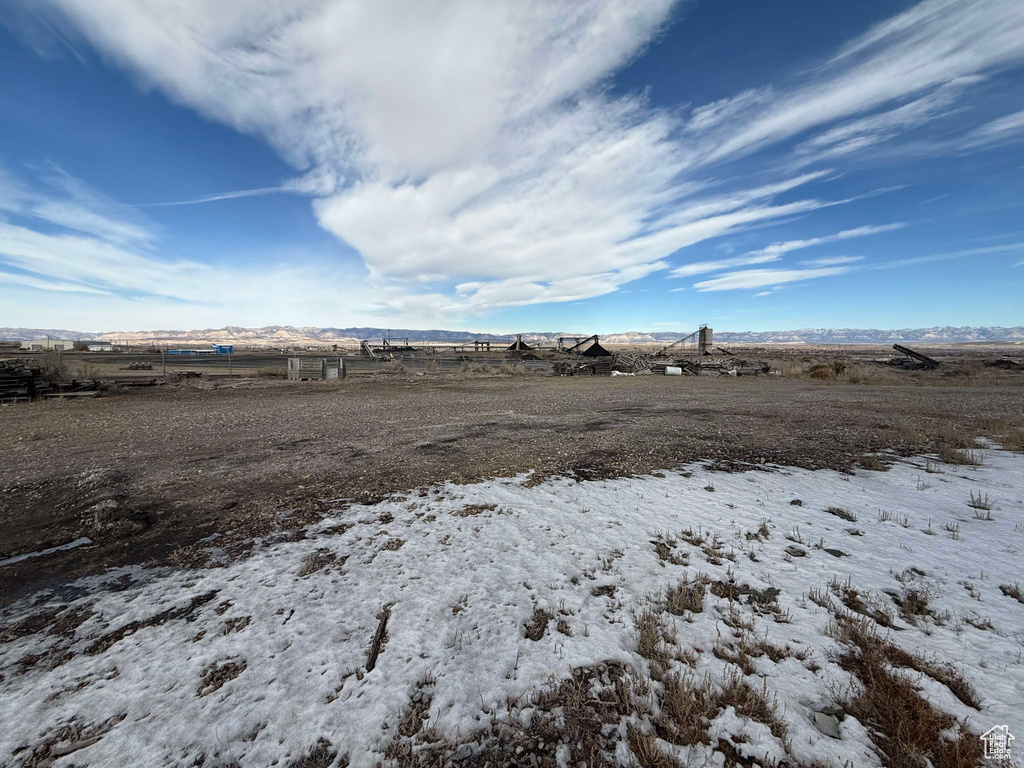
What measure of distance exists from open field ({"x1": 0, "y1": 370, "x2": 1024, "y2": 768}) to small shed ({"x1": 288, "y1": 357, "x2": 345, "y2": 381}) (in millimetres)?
17867

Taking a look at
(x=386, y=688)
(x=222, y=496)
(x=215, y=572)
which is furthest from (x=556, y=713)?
(x=222, y=496)

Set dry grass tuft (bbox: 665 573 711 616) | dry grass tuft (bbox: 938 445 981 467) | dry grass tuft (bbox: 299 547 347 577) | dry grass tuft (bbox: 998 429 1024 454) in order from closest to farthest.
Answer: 1. dry grass tuft (bbox: 665 573 711 616)
2. dry grass tuft (bbox: 299 547 347 577)
3. dry grass tuft (bbox: 938 445 981 467)
4. dry grass tuft (bbox: 998 429 1024 454)

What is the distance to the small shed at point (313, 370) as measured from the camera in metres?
26.0

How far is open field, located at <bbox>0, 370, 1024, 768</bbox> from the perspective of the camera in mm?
2541

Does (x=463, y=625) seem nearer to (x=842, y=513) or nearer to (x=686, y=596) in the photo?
(x=686, y=596)

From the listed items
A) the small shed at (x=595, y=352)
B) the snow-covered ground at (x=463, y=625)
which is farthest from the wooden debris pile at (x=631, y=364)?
the snow-covered ground at (x=463, y=625)

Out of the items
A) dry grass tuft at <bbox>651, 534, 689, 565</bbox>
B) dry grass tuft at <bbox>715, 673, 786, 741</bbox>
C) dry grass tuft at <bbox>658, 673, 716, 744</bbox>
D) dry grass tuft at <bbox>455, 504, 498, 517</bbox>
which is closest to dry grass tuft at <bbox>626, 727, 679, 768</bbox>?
dry grass tuft at <bbox>658, 673, 716, 744</bbox>

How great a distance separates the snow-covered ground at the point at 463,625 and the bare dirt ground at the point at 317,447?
1.12m

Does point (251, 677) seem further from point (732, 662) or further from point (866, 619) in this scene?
point (866, 619)

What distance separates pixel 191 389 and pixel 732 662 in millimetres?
24400

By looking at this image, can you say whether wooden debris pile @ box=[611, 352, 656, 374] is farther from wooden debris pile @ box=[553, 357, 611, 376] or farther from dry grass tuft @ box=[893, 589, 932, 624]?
dry grass tuft @ box=[893, 589, 932, 624]

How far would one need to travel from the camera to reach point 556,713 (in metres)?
2.70

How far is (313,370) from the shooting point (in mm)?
26531

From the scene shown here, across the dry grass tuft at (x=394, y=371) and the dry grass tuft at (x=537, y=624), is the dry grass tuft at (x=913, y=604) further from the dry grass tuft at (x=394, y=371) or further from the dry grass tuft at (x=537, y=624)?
the dry grass tuft at (x=394, y=371)
